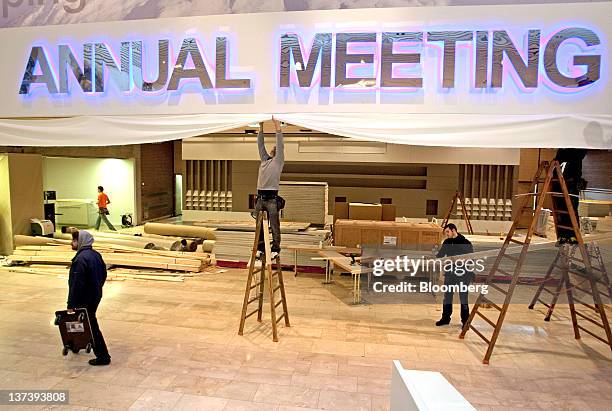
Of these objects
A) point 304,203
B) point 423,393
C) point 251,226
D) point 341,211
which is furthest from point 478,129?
point 251,226

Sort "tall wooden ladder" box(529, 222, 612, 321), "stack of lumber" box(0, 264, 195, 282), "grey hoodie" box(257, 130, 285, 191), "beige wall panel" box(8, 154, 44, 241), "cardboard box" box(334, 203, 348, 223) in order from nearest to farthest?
1. "grey hoodie" box(257, 130, 285, 191)
2. "tall wooden ladder" box(529, 222, 612, 321)
3. "stack of lumber" box(0, 264, 195, 282)
4. "cardboard box" box(334, 203, 348, 223)
5. "beige wall panel" box(8, 154, 44, 241)

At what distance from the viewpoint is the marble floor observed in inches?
148

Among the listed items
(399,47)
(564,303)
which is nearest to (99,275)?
(399,47)

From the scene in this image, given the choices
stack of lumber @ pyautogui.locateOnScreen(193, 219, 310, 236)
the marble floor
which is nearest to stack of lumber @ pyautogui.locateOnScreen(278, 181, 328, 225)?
stack of lumber @ pyautogui.locateOnScreen(193, 219, 310, 236)

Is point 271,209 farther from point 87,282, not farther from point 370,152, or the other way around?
point 370,152

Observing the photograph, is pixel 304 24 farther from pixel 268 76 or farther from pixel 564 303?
pixel 564 303

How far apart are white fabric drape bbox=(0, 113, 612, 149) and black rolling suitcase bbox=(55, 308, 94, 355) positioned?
184 centimetres

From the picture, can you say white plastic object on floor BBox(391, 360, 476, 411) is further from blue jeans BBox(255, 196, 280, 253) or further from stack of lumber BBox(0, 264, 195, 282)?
stack of lumber BBox(0, 264, 195, 282)

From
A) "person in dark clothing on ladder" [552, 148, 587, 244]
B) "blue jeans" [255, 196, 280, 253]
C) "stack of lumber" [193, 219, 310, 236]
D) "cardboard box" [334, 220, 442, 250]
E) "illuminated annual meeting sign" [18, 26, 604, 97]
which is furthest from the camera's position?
"stack of lumber" [193, 219, 310, 236]

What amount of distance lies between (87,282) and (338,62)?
11.2 feet

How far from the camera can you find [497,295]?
722 cm

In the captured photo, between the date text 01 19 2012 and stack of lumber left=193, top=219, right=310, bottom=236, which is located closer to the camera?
the date text 01 19 2012

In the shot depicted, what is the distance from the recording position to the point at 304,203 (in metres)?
9.20

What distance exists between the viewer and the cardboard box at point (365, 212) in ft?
27.6
